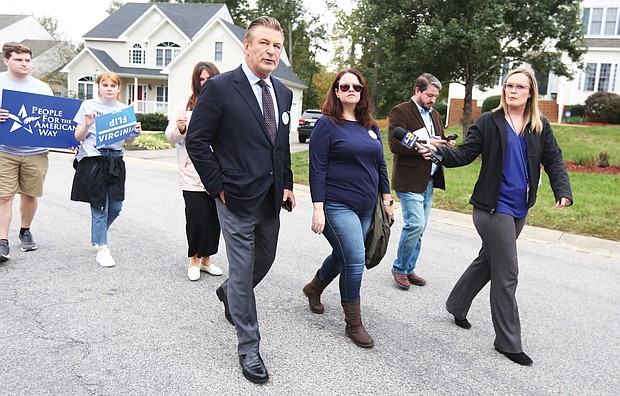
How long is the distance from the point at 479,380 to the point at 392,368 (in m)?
0.57

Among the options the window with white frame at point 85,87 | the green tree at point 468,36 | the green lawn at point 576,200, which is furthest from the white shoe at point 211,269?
the window with white frame at point 85,87

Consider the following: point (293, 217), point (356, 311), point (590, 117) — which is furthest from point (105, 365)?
point (590, 117)

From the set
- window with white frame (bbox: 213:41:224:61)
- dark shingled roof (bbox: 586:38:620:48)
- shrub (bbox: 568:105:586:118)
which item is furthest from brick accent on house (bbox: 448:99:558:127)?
window with white frame (bbox: 213:41:224:61)

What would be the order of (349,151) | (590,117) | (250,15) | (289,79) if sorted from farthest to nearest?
(250,15) → (289,79) → (590,117) → (349,151)

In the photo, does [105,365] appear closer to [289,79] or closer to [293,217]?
[293,217]

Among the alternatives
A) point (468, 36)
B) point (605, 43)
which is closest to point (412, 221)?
point (468, 36)

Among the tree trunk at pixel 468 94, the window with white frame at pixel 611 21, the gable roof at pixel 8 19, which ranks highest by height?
the gable roof at pixel 8 19

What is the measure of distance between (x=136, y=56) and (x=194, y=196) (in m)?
37.9

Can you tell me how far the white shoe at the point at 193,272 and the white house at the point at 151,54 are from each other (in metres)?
31.1

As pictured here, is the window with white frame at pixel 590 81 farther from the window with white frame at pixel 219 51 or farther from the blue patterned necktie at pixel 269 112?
the blue patterned necktie at pixel 269 112

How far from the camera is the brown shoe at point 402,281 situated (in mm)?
5262

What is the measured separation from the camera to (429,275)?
229 inches

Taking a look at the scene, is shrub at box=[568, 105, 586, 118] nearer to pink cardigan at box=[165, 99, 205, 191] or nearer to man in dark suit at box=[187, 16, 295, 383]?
pink cardigan at box=[165, 99, 205, 191]

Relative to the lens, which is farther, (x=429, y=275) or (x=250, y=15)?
(x=250, y=15)
